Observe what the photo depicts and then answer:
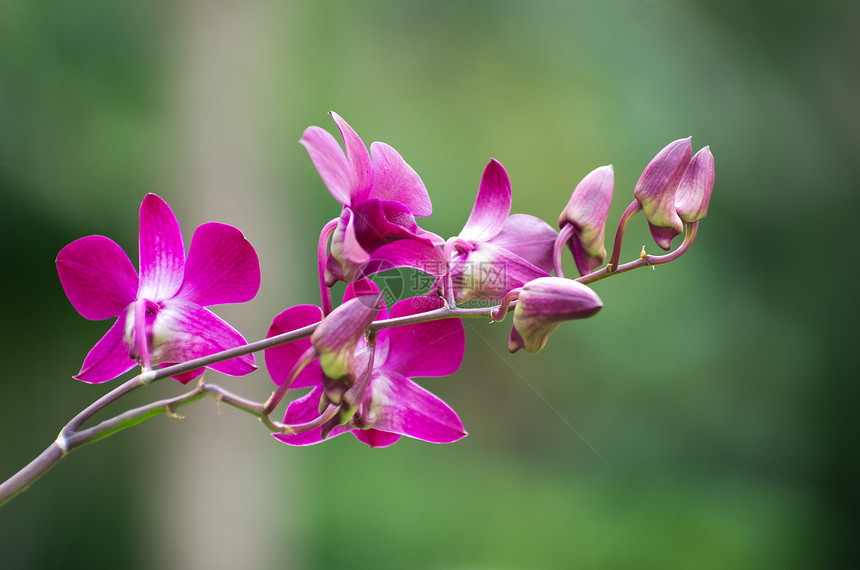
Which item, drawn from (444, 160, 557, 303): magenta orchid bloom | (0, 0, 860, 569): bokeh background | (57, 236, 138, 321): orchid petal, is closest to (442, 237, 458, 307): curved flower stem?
(444, 160, 557, 303): magenta orchid bloom

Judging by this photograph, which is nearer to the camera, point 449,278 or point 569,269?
point 449,278

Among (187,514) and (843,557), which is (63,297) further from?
(843,557)

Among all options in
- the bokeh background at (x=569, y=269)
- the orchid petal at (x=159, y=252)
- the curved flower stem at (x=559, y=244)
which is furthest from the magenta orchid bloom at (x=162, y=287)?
the bokeh background at (x=569, y=269)

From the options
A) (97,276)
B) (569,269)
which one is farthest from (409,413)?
(569,269)

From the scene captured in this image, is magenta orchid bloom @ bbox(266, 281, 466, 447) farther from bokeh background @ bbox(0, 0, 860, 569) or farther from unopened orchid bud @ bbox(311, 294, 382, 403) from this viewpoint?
bokeh background @ bbox(0, 0, 860, 569)

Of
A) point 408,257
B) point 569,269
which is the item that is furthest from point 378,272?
point 569,269

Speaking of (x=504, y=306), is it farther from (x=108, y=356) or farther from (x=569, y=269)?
(x=569, y=269)

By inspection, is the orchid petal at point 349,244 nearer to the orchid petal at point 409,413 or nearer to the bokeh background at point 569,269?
the orchid petal at point 409,413
